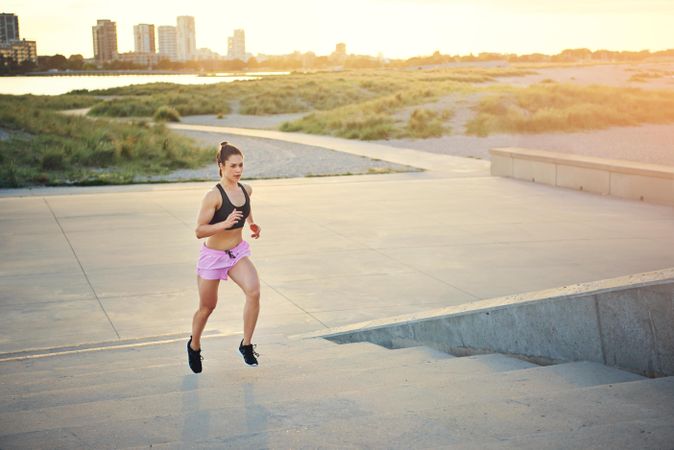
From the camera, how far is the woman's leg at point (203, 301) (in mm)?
5773

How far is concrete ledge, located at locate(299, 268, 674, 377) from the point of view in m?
5.13

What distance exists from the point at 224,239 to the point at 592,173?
12533 millimetres

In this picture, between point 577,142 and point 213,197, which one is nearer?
point 213,197

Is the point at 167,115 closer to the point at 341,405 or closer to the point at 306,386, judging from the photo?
the point at 306,386

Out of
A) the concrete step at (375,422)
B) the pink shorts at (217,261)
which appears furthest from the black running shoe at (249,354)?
the concrete step at (375,422)

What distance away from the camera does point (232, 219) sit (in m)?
5.48

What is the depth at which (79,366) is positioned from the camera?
6320 millimetres

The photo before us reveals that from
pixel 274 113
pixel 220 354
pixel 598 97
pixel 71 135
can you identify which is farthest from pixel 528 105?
pixel 220 354

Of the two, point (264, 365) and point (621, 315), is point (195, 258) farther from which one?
point (621, 315)

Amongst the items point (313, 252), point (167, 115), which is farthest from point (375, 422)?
point (167, 115)

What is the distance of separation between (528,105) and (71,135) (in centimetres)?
2197

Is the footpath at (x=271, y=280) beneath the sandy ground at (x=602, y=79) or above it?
beneath

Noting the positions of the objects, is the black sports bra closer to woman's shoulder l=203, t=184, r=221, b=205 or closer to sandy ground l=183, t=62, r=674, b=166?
woman's shoulder l=203, t=184, r=221, b=205

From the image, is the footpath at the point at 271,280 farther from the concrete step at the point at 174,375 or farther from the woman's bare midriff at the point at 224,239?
the woman's bare midriff at the point at 224,239
